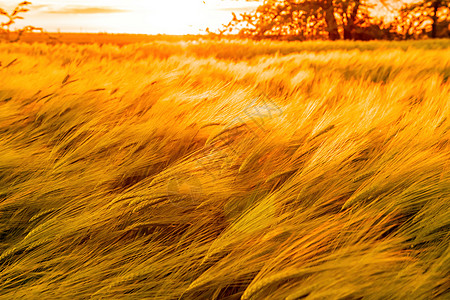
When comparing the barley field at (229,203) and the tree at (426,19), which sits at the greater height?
the tree at (426,19)

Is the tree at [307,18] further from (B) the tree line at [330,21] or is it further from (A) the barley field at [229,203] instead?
(A) the barley field at [229,203]

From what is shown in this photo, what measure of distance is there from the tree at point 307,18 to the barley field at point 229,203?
11.6 m

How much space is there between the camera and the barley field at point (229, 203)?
0.57 meters

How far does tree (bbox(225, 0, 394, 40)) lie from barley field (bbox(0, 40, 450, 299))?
11.6 meters

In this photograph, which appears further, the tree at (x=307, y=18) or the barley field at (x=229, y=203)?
the tree at (x=307, y=18)

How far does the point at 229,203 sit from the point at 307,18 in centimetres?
1309

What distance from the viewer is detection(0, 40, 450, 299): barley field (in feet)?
1.86

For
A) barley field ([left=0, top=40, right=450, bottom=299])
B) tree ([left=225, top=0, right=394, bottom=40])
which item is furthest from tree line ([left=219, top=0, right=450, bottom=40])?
barley field ([left=0, top=40, right=450, bottom=299])

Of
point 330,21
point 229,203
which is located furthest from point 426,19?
point 229,203

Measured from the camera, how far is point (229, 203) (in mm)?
771

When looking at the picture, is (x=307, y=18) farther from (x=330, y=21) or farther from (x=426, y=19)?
(x=426, y=19)

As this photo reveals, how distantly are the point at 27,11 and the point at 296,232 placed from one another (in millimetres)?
1758

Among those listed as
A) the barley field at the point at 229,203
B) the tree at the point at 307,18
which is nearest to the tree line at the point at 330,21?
the tree at the point at 307,18

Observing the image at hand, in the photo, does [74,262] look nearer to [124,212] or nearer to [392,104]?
[124,212]
